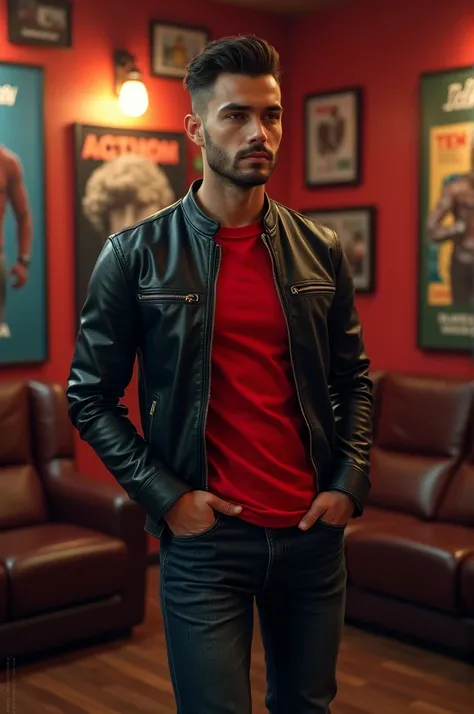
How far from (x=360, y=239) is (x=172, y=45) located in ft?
4.38

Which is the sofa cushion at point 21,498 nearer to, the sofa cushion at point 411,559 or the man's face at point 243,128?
the sofa cushion at point 411,559

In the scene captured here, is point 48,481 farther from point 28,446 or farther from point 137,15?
point 137,15

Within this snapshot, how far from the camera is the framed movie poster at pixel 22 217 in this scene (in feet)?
13.9

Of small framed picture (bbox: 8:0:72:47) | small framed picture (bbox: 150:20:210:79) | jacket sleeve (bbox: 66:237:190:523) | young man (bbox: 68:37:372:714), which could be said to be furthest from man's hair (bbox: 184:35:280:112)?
small framed picture (bbox: 150:20:210:79)

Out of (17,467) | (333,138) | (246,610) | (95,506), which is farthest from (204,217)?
(333,138)

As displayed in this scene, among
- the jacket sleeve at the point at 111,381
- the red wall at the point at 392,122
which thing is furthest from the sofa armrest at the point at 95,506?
the jacket sleeve at the point at 111,381

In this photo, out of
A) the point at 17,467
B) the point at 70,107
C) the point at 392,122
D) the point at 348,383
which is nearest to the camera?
the point at 348,383

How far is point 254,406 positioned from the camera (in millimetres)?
1715

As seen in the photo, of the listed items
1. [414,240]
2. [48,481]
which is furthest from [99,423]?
[414,240]

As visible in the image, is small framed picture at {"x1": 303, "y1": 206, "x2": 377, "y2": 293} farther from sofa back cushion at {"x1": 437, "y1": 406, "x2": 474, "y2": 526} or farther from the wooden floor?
the wooden floor

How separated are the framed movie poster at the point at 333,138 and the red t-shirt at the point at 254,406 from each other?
331cm

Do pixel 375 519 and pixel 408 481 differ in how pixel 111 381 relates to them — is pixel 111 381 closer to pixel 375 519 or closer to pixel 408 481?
pixel 375 519

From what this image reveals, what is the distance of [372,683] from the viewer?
11.0ft

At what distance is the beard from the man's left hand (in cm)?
58
